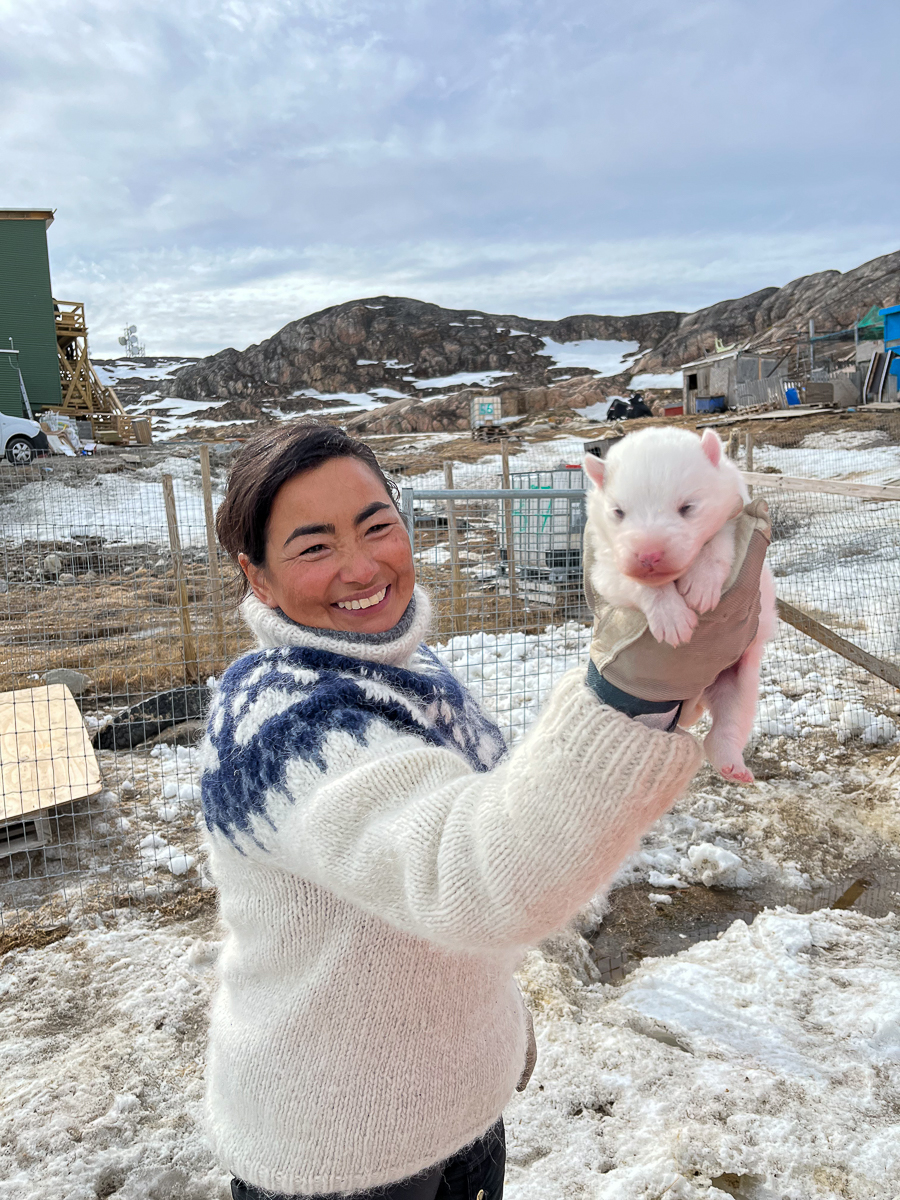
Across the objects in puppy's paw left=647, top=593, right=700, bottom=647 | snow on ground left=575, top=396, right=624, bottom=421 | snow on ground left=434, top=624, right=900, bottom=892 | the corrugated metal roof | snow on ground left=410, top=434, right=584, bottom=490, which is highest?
the corrugated metal roof

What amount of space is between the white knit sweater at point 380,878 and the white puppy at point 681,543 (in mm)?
170

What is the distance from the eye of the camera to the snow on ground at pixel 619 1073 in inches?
104

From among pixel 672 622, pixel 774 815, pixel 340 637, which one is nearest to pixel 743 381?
pixel 774 815

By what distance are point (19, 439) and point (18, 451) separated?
896mm

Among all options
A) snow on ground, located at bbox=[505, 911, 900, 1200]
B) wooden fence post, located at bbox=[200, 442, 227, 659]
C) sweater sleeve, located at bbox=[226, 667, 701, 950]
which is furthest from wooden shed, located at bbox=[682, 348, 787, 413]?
sweater sleeve, located at bbox=[226, 667, 701, 950]

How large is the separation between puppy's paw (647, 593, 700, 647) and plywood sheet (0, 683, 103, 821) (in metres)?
5.09

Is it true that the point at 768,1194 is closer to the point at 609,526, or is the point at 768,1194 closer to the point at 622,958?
the point at 622,958

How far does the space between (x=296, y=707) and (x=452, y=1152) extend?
851 millimetres

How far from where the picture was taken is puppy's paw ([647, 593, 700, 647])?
3.10 feet

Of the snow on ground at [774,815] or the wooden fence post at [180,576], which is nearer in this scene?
the snow on ground at [774,815]

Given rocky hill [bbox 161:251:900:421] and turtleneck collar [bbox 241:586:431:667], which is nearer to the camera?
turtleneck collar [bbox 241:586:431:667]

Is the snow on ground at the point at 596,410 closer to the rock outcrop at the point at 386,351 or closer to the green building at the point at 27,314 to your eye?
the rock outcrop at the point at 386,351

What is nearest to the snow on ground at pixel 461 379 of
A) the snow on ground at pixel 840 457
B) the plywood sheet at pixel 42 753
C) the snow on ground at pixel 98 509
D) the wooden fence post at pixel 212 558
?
the snow on ground at pixel 840 457

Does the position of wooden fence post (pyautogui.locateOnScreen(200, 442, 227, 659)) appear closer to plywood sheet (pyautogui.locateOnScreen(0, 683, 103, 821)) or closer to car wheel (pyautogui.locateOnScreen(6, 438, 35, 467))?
plywood sheet (pyautogui.locateOnScreen(0, 683, 103, 821))
